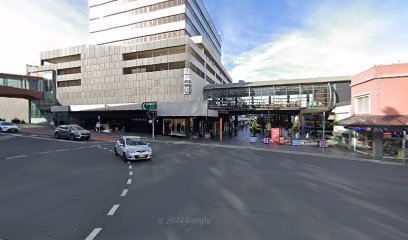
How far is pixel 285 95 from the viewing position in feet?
106

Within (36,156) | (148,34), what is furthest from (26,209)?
(148,34)

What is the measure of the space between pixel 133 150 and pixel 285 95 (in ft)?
86.4

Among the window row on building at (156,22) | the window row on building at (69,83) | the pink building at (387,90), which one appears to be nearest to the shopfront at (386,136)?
the pink building at (387,90)

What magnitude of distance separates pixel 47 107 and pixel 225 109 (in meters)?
36.9

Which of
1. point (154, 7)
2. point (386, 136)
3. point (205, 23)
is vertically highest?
point (205, 23)

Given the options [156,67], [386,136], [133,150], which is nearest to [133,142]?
[133,150]

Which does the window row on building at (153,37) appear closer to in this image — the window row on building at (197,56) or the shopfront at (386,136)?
the window row on building at (197,56)

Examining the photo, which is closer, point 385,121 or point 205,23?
point 385,121

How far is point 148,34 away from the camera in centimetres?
4378

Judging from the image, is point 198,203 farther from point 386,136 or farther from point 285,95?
point 285,95

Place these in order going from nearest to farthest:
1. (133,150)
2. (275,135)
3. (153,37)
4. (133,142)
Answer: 1. (133,150)
2. (133,142)
3. (275,135)
4. (153,37)

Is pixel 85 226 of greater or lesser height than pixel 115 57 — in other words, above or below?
below

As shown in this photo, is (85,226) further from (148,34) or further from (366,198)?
(148,34)

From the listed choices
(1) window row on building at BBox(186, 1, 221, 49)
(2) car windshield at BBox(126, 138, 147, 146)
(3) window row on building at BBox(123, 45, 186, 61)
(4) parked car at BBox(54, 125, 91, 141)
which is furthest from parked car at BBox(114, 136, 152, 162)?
(1) window row on building at BBox(186, 1, 221, 49)
